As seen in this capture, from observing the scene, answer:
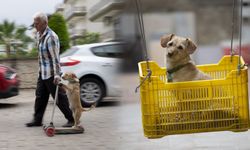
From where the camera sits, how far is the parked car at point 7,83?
912cm

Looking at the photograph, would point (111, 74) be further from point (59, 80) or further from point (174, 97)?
point (174, 97)

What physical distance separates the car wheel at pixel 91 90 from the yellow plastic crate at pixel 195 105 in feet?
15.9

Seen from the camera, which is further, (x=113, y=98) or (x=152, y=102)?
(x=113, y=98)

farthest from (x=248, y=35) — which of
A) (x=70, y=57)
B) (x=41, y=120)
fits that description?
(x=41, y=120)

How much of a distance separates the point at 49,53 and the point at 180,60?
2.55 metres

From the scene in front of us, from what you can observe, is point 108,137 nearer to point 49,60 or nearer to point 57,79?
point 57,79

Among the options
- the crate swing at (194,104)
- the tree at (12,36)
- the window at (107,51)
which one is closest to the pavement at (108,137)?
the window at (107,51)

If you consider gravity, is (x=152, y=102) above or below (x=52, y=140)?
above

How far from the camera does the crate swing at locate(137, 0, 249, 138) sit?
358cm

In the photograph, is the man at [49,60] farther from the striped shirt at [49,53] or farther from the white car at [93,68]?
the white car at [93,68]

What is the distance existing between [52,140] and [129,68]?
19.4 ft

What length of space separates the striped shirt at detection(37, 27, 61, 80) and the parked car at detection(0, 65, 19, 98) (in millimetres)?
3223

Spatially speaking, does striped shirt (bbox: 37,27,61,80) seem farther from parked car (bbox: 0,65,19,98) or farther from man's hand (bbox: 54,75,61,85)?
parked car (bbox: 0,65,19,98)

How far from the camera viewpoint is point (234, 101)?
3654 mm
